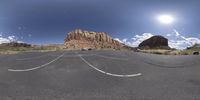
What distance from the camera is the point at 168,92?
678 cm

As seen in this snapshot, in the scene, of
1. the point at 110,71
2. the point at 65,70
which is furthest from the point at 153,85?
the point at 65,70

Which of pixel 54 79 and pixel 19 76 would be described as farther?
pixel 19 76

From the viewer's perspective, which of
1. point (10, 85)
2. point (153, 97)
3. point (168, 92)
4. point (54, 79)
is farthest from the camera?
point (54, 79)

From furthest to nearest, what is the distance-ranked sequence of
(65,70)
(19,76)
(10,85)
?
1. (65,70)
2. (19,76)
3. (10,85)

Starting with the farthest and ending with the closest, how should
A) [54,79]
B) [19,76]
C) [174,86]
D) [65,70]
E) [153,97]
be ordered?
[65,70] → [19,76] → [54,79] → [174,86] → [153,97]

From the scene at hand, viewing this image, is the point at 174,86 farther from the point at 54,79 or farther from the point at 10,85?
the point at 10,85

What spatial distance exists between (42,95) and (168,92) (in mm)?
3937

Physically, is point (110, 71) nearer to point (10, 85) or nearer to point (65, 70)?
point (65, 70)

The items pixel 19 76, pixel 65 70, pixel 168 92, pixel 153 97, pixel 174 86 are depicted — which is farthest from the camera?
pixel 65 70

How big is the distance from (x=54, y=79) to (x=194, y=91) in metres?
5.17

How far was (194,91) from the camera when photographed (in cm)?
686

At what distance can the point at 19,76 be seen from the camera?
9.54m

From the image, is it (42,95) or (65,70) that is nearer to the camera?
(42,95)

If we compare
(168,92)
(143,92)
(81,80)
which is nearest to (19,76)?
(81,80)
